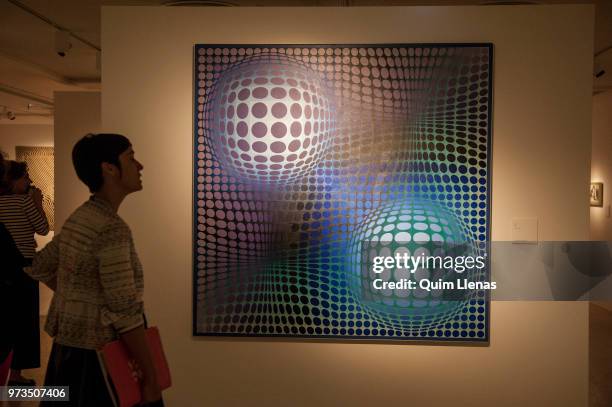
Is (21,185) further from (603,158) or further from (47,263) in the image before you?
(603,158)

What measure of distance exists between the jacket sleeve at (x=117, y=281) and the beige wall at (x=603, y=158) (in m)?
6.97

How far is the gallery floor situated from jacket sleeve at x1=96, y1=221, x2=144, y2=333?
1.20 metres

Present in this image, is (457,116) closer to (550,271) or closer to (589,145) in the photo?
(589,145)

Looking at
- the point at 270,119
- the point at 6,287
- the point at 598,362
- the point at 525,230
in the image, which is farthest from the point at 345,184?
the point at 598,362

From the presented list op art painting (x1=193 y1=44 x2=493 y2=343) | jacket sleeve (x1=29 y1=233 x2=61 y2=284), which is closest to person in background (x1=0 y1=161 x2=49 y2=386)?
op art painting (x1=193 y1=44 x2=493 y2=343)

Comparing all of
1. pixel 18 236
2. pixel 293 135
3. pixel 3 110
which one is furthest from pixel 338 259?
pixel 3 110

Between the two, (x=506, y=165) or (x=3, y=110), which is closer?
(x=506, y=165)

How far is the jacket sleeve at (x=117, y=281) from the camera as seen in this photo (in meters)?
1.86

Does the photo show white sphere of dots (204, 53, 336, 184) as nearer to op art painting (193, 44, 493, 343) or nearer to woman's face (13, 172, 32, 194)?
op art painting (193, 44, 493, 343)

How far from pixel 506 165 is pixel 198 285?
191 centimetres

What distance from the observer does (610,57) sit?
5762mm

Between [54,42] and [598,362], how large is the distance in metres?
6.22

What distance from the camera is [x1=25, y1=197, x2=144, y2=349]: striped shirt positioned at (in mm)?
1870

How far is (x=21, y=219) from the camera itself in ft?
13.4
